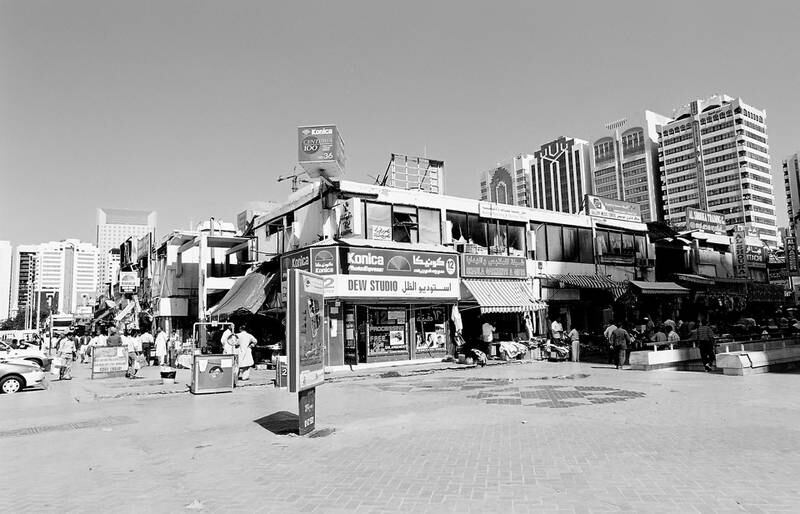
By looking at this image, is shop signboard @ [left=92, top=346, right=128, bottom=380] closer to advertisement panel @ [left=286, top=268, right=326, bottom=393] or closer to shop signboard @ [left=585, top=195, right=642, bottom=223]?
advertisement panel @ [left=286, top=268, right=326, bottom=393]

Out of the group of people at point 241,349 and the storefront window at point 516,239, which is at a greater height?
the storefront window at point 516,239

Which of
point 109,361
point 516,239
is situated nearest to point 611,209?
point 516,239

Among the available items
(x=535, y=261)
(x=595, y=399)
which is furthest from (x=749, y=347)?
(x=535, y=261)

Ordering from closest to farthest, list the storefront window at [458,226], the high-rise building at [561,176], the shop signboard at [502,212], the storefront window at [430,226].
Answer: the storefront window at [430,226] < the storefront window at [458,226] < the shop signboard at [502,212] < the high-rise building at [561,176]

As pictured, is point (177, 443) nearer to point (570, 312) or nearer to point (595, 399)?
point (595, 399)

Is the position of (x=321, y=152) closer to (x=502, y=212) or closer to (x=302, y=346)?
(x=502, y=212)

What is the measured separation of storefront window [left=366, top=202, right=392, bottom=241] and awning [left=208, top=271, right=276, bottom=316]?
5178 mm

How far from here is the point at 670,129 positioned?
157 metres

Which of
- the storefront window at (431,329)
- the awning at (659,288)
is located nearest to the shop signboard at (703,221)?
the awning at (659,288)

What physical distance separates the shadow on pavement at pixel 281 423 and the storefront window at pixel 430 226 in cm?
1402

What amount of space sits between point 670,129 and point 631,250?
142 metres

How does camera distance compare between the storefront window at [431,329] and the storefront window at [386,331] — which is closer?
the storefront window at [386,331]

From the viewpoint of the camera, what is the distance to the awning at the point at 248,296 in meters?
24.0

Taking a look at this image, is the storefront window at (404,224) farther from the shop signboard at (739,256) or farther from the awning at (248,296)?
the shop signboard at (739,256)
